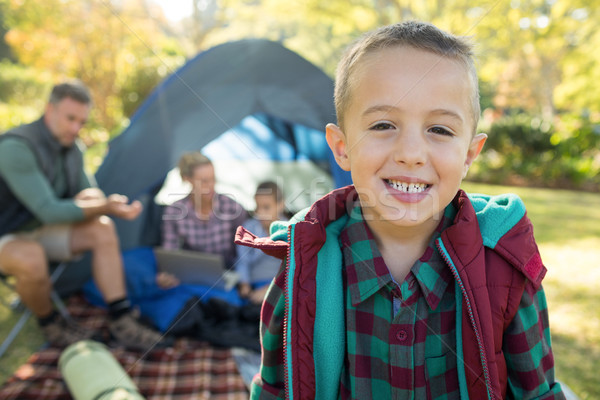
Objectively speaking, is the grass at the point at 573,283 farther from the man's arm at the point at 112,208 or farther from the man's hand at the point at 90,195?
the man's hand at the point at 90,195

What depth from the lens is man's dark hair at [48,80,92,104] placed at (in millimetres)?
2832

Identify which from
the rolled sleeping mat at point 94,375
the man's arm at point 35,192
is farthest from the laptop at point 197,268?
the rolled sleeping mat at point 94,375

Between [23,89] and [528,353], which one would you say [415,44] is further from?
[23,89]

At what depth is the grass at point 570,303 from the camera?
7.54 feet

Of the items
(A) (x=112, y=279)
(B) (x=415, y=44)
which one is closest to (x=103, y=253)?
(A) (x=112, y=279)

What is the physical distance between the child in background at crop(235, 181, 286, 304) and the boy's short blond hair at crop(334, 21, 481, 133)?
2048mm

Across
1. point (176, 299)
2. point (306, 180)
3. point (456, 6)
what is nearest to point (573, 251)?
point (306, 180)

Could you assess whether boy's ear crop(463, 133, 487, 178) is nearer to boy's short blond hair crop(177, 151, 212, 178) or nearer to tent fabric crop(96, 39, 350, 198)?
tent fabric crop(96, 39, 350, 198)

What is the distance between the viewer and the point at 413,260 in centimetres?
112

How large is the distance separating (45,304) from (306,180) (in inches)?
93.5

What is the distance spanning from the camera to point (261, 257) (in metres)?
3.10

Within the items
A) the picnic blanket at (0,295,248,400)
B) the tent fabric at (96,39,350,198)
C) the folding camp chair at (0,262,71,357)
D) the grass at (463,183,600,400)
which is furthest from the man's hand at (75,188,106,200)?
the grass at (463,183,600,400)

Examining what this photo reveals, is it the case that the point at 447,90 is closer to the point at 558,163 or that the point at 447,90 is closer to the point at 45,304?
the point at 45,304

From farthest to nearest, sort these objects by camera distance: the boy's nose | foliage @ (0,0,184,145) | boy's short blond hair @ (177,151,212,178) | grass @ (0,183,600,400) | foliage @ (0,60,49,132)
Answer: foliage @ (0,60,49,132)
foliage @ (0,0,184,145)
boy's short blond hair @ (177,151,212,178)
grass @ (0,183,600,400)
the boy's nose
